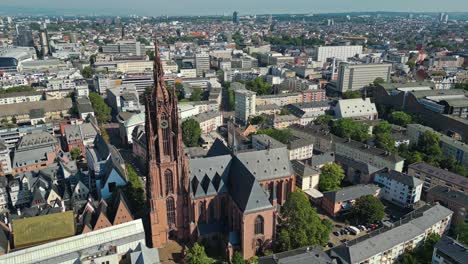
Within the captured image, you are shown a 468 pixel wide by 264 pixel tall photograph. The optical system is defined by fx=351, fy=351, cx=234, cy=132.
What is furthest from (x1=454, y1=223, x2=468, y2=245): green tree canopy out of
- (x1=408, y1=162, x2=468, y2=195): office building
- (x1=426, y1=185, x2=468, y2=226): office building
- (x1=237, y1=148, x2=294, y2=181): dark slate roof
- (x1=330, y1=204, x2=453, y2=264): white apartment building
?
(x1=237, y1=148, x2=294, y2=181): dark slate roof

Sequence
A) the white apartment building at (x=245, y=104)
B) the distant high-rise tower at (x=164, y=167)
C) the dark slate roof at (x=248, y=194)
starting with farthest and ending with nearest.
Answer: the white apartment building at (x=245, y=104)
the dark slate roof at (x=248, y=194)
the distant high-rise tower at (x=164, y=167)

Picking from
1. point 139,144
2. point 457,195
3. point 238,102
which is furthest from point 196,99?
point 457,195

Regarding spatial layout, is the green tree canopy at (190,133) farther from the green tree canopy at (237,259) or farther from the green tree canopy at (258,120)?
the green tree canopy at (237,259)

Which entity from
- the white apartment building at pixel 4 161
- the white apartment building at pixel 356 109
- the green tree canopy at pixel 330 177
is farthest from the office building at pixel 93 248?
the white apartment building at pixel 356 109

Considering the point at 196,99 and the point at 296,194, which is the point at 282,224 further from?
the point at 196,99

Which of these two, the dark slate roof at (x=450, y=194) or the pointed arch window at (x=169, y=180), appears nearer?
the pointed arch window at (x=169, y=180)

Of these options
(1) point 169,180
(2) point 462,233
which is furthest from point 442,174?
(1) point 169,180

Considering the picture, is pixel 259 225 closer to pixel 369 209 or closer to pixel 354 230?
pixel 354 230
